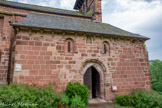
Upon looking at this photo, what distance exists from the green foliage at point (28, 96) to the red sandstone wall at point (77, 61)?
0.89m

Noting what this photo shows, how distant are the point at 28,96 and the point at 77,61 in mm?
3519

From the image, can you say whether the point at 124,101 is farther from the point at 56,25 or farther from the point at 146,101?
the point at 56,25

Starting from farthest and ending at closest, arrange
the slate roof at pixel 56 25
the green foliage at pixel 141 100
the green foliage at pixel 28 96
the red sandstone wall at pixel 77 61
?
the slate roof at pixel 56 25 → the green foliage at pixel 141 100 → the red sandstone wall at pixel 77 61 → the green foliage at pixel 28 96

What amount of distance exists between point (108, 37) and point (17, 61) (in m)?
6.38

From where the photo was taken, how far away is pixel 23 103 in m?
4.66

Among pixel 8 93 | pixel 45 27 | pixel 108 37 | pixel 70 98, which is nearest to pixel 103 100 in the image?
pixel 70 98

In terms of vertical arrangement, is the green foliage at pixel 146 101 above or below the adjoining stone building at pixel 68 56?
below

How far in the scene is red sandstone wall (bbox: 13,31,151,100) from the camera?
6.32m

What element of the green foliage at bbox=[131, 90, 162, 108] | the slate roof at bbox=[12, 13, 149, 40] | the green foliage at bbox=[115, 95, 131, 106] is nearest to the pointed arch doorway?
the green foliage at bbox=[115, 95, 131, 106]

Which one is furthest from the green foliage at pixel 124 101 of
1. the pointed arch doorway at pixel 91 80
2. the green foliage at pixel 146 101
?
the pointed arch doorway at pixel 91 80

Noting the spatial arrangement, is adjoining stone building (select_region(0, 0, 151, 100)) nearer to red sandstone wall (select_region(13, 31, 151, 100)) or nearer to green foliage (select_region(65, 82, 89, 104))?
red sandstone wall (select_region(13, 31, 151, 100))

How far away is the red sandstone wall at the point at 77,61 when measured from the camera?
6317 millimetres

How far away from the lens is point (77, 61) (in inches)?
285

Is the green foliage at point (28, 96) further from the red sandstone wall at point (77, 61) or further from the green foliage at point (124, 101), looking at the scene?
the green foliage at point (124, 101)
